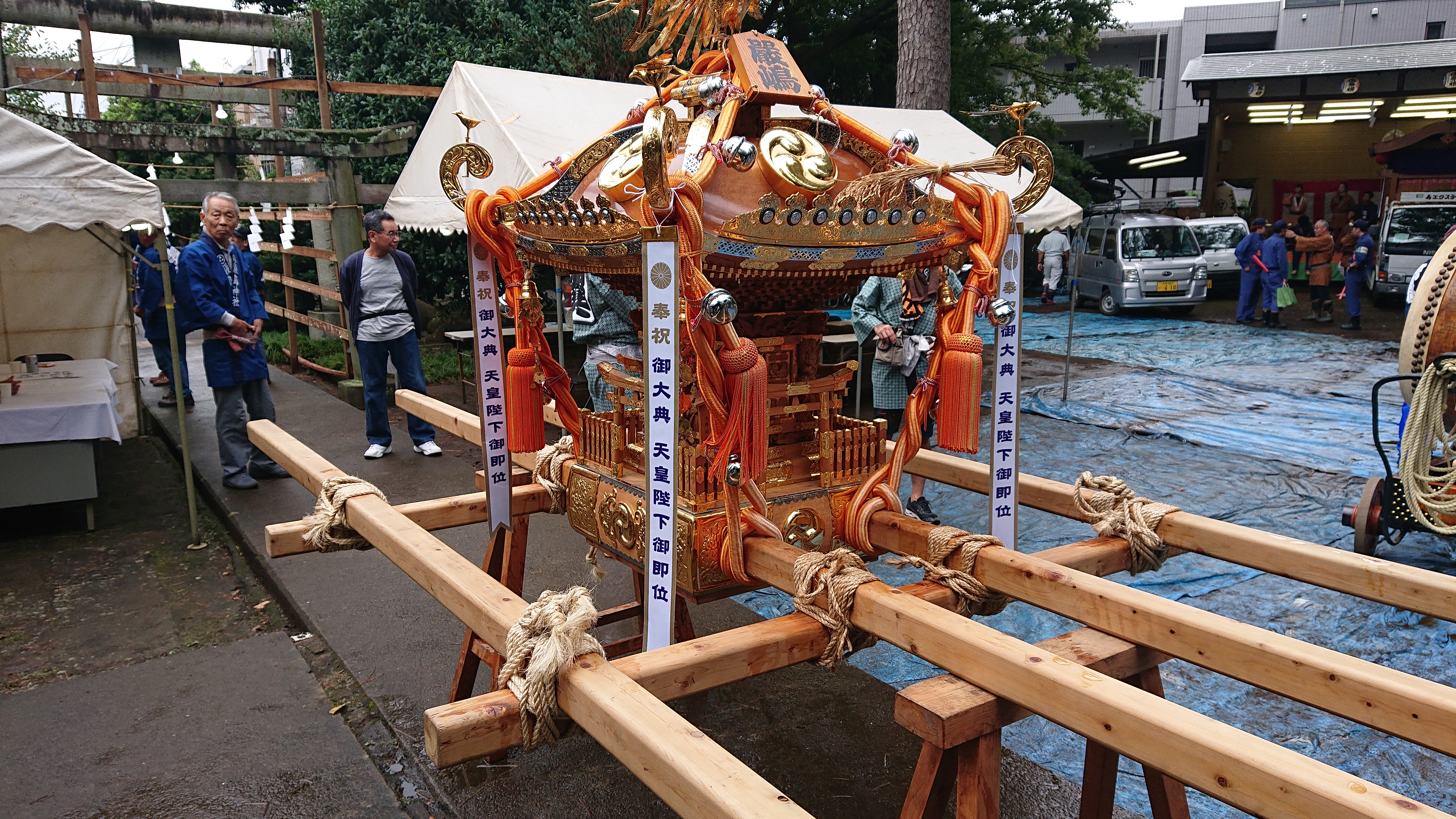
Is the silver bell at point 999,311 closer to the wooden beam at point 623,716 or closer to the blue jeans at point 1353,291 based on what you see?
the wooden beam at point 623,716

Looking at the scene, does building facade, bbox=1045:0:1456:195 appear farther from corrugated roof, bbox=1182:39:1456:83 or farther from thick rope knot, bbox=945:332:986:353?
thick rope knot, bbox=945:332:986:353

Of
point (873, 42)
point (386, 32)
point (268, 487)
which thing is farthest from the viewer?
point (873, 42)

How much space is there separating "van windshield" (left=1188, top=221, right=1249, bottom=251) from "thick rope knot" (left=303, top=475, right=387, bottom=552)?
1737cm

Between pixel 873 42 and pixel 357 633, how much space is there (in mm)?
10280

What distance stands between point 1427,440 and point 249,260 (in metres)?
7.90

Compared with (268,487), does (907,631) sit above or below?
above

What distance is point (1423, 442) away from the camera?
3756 millimetres

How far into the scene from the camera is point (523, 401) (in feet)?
8.57

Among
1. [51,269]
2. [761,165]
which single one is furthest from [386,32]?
[761,165]

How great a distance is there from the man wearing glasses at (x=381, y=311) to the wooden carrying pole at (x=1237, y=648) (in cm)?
488

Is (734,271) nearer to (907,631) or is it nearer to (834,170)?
(834,170)

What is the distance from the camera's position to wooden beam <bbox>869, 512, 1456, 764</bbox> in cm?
137

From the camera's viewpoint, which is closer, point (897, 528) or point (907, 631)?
point (907, 631)

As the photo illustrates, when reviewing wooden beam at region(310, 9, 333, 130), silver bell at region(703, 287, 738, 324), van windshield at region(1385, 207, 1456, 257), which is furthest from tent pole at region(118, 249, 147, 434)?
van windshield at region(1385, 207, 1456, 257)
